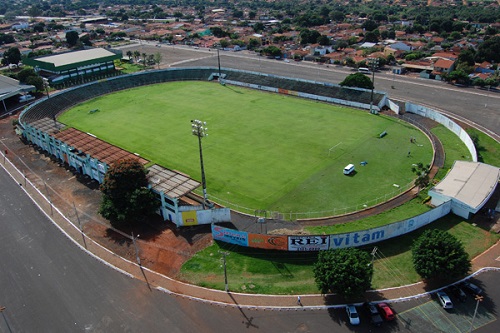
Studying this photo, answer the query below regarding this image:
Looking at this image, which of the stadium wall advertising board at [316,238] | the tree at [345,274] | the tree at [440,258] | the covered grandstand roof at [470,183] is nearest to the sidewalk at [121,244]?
the tree at [440,258]

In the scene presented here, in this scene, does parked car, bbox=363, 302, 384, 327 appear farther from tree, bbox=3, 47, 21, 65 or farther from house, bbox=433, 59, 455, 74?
tree, bbox=3, 47, 21, 65

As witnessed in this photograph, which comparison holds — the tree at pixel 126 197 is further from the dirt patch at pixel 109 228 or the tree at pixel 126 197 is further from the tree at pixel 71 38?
the tree at pixel 71 38

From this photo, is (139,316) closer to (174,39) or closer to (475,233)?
(475,233)

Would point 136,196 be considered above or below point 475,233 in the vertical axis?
above

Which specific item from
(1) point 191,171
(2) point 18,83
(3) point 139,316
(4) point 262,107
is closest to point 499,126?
(4) point 262,107

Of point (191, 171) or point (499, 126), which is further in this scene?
point (499, 126)

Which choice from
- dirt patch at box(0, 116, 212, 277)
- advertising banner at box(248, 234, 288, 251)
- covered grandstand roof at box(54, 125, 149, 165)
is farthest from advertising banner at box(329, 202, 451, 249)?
covered grandstand roof at box(54, 125, 149, 165)
